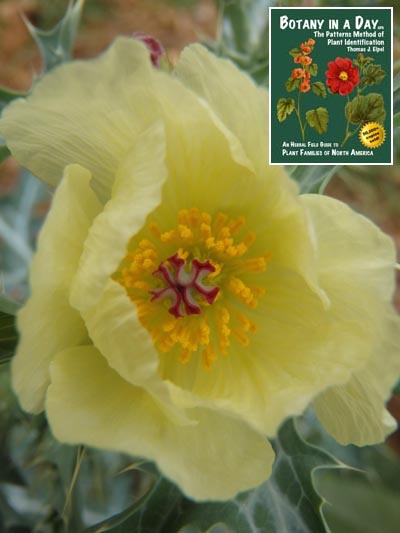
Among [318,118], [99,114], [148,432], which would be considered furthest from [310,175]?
[148,432]

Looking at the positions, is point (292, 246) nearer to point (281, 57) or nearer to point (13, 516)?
point (281, 57)

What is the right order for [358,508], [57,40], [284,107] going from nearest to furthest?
[284,107] < [57,40] < [358,508]

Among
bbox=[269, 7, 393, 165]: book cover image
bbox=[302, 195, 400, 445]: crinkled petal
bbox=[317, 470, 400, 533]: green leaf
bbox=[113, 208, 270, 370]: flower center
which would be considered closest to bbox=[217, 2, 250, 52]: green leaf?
bbox=[269, 7, 393, 165]: book cover image

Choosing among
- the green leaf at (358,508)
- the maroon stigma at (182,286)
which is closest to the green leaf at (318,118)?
the maroon stigma at (182,286)

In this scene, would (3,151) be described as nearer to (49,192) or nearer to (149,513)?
(49,192)

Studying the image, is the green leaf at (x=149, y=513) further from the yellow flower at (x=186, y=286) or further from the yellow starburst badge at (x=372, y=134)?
the yellow starburst badge at (x=372, y=134)

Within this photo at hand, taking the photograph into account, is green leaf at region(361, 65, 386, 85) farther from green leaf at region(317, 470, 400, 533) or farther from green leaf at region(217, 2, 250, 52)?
green leaf at region(317, 470, 400, 533)

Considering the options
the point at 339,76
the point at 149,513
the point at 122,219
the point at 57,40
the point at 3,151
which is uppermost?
the point at 57,40
